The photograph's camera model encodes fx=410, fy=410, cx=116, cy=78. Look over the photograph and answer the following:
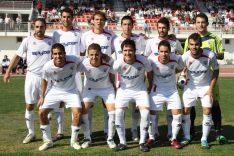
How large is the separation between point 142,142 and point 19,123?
3.64 m

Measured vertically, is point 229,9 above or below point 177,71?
above

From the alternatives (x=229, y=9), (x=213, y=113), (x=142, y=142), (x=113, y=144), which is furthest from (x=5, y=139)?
(x=229, y=9)

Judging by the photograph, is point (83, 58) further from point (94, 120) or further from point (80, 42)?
point (94, 120)

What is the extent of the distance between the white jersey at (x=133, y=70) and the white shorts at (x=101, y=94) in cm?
30

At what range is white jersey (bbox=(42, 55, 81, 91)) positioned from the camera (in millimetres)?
7512

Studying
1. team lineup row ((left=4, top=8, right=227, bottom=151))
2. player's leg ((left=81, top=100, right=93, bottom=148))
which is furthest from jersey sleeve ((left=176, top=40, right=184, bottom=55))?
player's leg ((left=81, top=100, right=93, bottom=148))

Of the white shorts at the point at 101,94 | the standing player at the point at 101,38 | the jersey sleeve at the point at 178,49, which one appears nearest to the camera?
the white shorts at the point at 101,94

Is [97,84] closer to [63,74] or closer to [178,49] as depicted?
[63,74]

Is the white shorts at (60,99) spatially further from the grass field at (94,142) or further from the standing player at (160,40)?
the standing player at (160,40)

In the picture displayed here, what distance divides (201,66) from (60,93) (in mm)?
2685

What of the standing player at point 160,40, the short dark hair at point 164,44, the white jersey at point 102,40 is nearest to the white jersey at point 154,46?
the standing player at point 160,40

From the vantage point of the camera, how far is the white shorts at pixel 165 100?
7645 mm

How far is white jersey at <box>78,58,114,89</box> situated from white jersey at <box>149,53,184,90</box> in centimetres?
83

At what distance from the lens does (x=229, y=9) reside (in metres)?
45.5
